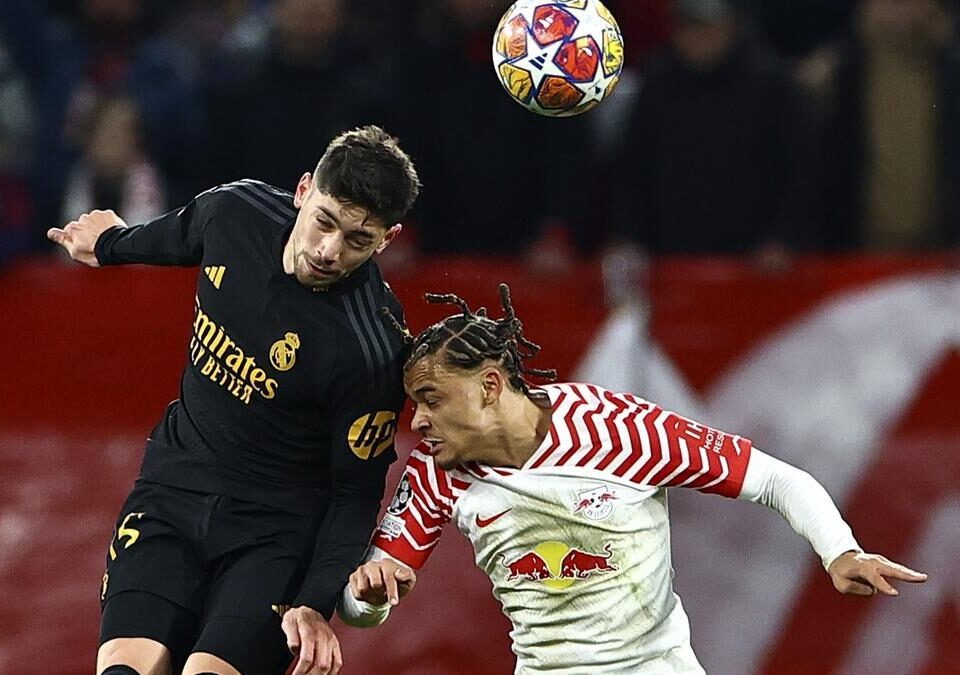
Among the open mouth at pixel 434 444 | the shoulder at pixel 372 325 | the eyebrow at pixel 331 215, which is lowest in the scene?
the open mouth at pixel 434 444

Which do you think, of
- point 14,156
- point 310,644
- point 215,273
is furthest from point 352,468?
point 14,156

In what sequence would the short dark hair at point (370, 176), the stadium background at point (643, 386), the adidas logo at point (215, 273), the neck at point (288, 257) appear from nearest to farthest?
the short dark hair at point (370, 176), the neck at point (288, 257), the adidas logo at point (215, 273), the stadium background at point (643, 386)

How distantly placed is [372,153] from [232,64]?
4.04m

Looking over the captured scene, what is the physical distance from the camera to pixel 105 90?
8.97 m

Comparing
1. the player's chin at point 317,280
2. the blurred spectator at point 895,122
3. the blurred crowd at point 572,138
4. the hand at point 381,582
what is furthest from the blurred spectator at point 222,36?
the hand at point 381,582

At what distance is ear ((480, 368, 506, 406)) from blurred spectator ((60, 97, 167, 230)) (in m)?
3.53

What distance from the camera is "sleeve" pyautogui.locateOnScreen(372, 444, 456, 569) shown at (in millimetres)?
5102

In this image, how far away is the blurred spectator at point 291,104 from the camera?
8164 mm

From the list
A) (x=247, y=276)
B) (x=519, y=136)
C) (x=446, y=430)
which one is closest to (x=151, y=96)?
(x=519, y=136)

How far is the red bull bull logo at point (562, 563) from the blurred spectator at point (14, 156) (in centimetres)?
351

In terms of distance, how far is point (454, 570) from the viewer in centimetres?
779

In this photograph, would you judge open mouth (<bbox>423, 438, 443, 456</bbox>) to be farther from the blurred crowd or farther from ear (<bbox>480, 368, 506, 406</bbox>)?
the blurred crowd

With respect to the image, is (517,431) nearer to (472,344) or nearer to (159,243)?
(472,344)

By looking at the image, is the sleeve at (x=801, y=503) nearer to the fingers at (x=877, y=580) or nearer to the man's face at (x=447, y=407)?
the fingers at (x=877, y=580)
